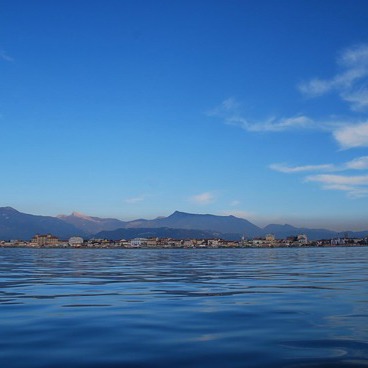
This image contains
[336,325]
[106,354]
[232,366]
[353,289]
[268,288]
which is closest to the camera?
[232,366]

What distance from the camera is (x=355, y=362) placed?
10.3 metres

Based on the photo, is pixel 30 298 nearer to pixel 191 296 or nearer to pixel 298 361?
pixel 191 296

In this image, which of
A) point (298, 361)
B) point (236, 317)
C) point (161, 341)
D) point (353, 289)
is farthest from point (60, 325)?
point (353, 289)

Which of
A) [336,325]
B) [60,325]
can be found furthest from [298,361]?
[60,325]

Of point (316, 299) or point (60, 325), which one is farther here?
point (316, 299)

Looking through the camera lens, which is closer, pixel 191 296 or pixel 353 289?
pixel 191 296

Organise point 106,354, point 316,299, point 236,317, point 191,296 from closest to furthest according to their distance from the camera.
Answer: point 106,354 → point 236,317 → point 316,299 → point 191,296

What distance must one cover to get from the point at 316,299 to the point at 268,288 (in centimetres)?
602

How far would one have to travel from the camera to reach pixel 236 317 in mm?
16875

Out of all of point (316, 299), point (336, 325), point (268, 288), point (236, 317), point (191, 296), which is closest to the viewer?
point (336, 325)

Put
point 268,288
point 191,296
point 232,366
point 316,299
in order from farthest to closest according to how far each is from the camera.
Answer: point 268,288 < point 191,296 < point 316,299 < point 232,366

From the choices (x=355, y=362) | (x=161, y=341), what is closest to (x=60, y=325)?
(x=161, y=341)

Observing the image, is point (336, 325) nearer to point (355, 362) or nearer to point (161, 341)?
point (355, 362)

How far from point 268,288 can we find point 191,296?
6064mm
